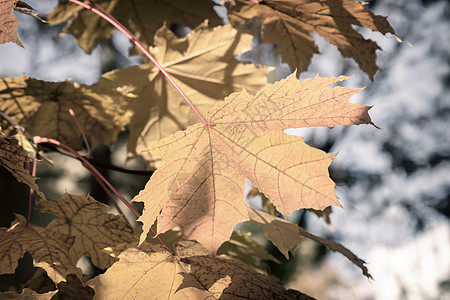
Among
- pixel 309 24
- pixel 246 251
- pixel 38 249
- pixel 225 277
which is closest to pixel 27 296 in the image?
pixel 38 249

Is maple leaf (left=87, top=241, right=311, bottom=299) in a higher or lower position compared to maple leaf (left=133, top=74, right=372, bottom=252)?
lower

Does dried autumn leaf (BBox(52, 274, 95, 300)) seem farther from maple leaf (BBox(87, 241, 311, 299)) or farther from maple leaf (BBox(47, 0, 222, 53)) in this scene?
maple leaf (BBox(47, 0, 222, 53))

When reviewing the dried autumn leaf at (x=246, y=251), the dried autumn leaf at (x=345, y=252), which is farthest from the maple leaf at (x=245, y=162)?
the dried autumn leaf at (x=246, y=251)

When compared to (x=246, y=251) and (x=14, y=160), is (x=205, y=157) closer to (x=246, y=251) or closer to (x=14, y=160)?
(x=14, y=160)

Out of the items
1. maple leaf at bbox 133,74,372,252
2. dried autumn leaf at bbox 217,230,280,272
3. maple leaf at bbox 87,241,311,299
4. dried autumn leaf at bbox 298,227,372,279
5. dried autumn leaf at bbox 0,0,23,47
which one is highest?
dried autumn leaf at bbox 0,0,23,47

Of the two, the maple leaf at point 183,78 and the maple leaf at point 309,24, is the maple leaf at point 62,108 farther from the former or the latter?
the maple leaf at point 309,24

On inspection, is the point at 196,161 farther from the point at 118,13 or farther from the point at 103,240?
the point at 118,13

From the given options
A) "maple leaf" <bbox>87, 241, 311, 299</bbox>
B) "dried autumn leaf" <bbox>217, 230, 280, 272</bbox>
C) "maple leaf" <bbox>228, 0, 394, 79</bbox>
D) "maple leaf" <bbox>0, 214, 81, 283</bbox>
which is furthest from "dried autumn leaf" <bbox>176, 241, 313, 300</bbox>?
"maple leaf" <bbox>228, 0, 394, 79</bbox>

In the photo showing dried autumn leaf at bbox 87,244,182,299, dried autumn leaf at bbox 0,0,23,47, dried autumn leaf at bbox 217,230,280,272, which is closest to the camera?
dried autumn leaf at bbox 0,0,23,47
